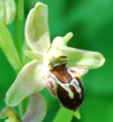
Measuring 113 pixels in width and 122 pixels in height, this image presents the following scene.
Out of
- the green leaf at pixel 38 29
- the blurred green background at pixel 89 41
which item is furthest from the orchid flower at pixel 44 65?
the blurred green background at pixel 89 41

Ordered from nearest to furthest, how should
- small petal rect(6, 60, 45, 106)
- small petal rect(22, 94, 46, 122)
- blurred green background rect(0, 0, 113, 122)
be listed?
small petal rect(6, 60, 45, 106) → small petal rect(22, 94, 46, 122) → blurred green background rect(0, 0, 113, 122)

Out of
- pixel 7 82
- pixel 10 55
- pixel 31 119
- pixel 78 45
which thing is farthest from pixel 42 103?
pixel 78 45

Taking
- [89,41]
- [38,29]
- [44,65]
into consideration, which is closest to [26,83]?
[44,65]

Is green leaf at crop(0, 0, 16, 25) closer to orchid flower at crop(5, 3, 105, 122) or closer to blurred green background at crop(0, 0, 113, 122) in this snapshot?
orchid flower at crop(5, 3, 105, 122)

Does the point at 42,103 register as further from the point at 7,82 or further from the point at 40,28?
the point at 7,82

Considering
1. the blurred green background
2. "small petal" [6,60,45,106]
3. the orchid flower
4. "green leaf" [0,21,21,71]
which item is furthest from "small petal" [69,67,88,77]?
the blurred green background

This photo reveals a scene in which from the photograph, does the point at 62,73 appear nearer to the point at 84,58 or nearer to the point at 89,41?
the point at 84,58
